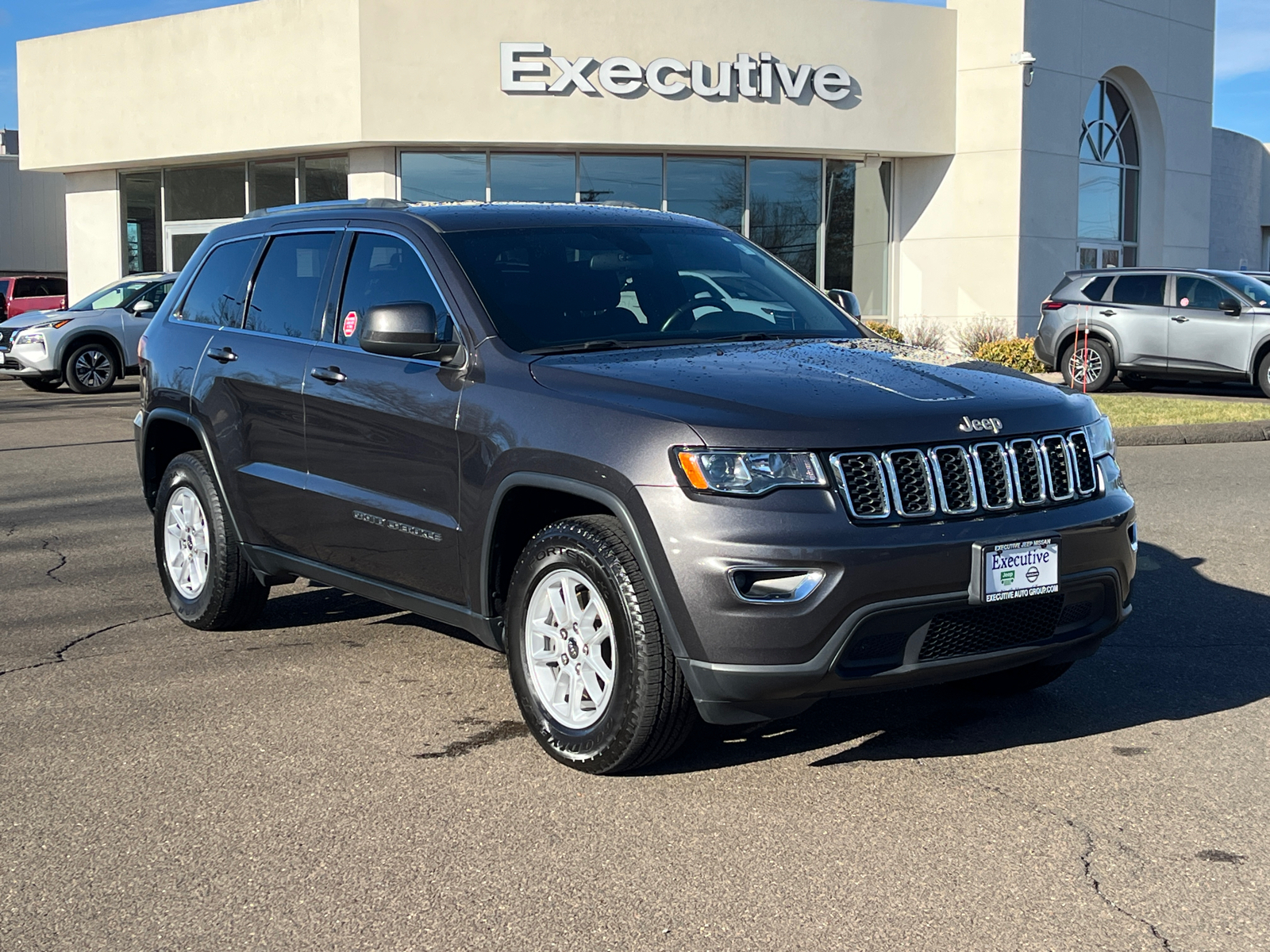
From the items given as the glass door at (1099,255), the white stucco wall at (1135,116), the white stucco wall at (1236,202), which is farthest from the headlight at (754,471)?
the white stucco wall at (1236,202)

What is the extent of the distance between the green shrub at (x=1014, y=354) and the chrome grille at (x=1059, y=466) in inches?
730

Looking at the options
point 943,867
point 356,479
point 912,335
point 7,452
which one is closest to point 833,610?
point 943,867

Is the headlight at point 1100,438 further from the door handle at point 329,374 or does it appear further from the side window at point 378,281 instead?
the door handle at point 329,374

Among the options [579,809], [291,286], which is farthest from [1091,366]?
[579,809]

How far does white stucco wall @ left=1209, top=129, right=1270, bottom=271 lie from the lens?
41094 millimetres

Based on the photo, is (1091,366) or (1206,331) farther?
(1091,366)

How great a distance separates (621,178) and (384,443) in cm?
2162

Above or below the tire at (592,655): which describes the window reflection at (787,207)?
above

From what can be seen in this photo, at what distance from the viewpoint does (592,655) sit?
14.4 feet

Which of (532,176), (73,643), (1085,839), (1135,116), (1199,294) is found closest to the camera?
(1085,839)

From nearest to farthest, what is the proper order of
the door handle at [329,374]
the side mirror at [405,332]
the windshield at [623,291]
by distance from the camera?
1. the side mirror at [405,332]
2. the windshield at [623,291]
3. the door handle at [329,374]

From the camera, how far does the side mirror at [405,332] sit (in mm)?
4773

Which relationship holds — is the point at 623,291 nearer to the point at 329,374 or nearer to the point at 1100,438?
the point at 329,374

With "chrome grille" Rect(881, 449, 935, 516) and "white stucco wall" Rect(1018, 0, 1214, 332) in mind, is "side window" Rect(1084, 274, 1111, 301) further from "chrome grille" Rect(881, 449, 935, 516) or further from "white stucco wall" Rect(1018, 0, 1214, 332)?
"chrome grille" Rect(881, 449, 935, 516)
